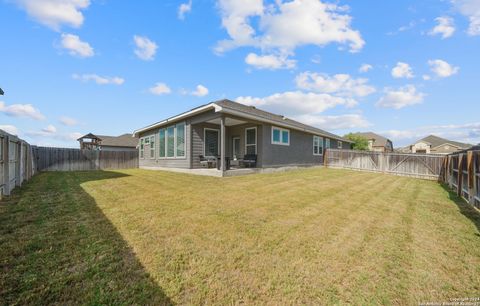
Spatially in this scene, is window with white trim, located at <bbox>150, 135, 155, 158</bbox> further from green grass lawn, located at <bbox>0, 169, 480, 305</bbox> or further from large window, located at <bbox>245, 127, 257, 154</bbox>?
green grass lawn, located at <bbox>0, 169, 480, 305</bbox>

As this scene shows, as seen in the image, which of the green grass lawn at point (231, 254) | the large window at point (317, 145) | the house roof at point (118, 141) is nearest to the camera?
the green grass lawn at point (231, 254)

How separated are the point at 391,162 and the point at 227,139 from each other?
432 inches

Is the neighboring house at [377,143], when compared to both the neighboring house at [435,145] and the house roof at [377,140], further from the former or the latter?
the neighboring house at [435,145]

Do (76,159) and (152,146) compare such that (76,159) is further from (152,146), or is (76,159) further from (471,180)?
(471,180)

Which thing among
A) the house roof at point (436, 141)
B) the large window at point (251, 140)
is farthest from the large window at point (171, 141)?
the house roof at point (436, 141)

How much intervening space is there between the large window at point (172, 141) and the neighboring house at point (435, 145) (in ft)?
166

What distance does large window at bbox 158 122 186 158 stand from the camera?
12094 mm

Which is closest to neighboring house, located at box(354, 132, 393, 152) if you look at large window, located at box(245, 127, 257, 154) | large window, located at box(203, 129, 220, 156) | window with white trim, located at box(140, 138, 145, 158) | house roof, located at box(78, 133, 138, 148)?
large window, located at box(245, 127, 257, 154)

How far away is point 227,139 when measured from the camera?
1390 centimetres

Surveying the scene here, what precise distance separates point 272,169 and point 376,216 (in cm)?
780

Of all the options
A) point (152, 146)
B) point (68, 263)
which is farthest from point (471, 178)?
point (152, 146)

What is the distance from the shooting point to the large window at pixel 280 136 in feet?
41.0

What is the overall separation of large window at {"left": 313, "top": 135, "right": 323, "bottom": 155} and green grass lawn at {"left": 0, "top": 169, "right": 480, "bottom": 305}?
12.3m

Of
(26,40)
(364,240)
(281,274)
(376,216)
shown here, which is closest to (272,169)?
(376,216)
